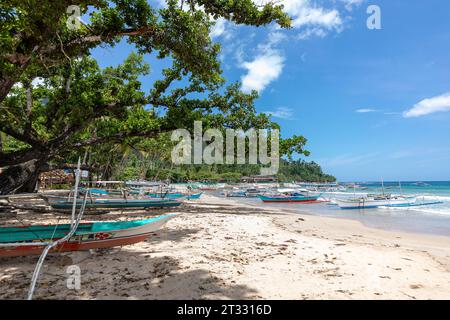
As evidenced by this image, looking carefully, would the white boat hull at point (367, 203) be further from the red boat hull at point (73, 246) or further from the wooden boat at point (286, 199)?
the red boat hull at point (73, 246)

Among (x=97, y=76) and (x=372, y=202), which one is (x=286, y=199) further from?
(x=97, y=76)

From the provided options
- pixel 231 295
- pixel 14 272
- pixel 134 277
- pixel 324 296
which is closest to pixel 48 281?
pixel 14 272

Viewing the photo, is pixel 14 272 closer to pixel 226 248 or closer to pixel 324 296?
pixel 226 248

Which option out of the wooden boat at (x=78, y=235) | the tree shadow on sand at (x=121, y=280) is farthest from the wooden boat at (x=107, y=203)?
the tree shadow on sand at (x=121, y=280)

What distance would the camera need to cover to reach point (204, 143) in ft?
46.9

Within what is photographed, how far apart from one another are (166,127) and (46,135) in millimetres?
5559

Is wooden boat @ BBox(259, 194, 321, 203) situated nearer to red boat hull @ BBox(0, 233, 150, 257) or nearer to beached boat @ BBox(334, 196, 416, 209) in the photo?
beached boat @ BBox(334, 196, 416, 209)

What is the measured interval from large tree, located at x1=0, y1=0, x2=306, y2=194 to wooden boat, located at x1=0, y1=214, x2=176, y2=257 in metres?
3.12

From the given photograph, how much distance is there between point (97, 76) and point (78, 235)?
27.3 ft

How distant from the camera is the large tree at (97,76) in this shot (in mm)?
5047

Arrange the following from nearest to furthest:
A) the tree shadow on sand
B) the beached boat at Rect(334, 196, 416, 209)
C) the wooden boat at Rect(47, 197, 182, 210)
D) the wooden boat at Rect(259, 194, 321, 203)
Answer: the tree shadow on sand
the wooden boat at Rect(47, 197, 182, 210)
the beached boat at Rect(334, 196, 416, 209)
the wooden boat at Rect(259, 194, 321, 203)

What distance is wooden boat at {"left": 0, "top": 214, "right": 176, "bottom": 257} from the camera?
16.1 feet

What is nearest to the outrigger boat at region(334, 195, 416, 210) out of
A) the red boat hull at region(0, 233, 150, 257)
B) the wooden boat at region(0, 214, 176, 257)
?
the wooden boat at region(0, 214, 176, 257)

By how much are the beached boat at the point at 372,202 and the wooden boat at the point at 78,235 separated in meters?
20.4
